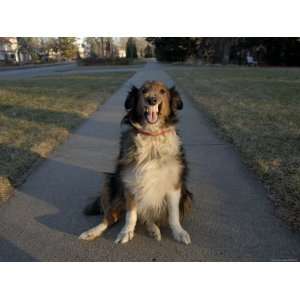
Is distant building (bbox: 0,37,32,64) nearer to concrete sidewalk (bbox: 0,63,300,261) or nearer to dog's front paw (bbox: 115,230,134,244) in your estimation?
concrete sidewalk (bbox: 0,63,300,261)

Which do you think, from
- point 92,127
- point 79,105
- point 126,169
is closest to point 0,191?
point 126,169

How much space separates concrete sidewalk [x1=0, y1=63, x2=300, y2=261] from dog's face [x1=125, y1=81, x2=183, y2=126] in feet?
4.10

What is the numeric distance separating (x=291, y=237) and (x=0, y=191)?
378 cm

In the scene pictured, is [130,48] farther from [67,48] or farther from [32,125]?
[32,125]

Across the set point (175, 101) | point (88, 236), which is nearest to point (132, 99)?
point (175, 101)

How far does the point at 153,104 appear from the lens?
11.8ft

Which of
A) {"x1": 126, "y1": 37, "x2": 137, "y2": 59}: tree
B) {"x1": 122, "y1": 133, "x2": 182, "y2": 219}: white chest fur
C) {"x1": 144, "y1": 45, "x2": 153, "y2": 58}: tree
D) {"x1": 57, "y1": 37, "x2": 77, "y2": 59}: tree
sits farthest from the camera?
{"x1": 144, "y1": 45, "x2": 153, "y2": 58}: tree

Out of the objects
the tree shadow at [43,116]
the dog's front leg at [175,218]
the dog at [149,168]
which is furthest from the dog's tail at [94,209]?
the tree shadow at [43,116]

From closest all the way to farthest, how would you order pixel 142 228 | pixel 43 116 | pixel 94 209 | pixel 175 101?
pixel 175 101 < pixel 142 228 < pixel 94 209 < pixel 43 116

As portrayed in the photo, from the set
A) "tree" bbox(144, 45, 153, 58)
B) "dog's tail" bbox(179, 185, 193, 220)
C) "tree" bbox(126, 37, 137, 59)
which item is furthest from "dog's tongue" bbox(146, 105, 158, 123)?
"tree" bbox(144, 45, 153, 58)

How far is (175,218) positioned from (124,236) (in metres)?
0.58

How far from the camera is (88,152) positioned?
6859 millimetres

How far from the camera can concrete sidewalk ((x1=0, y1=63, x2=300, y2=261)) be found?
339 centimetres

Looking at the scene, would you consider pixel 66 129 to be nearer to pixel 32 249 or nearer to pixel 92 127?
pixel 92 127
